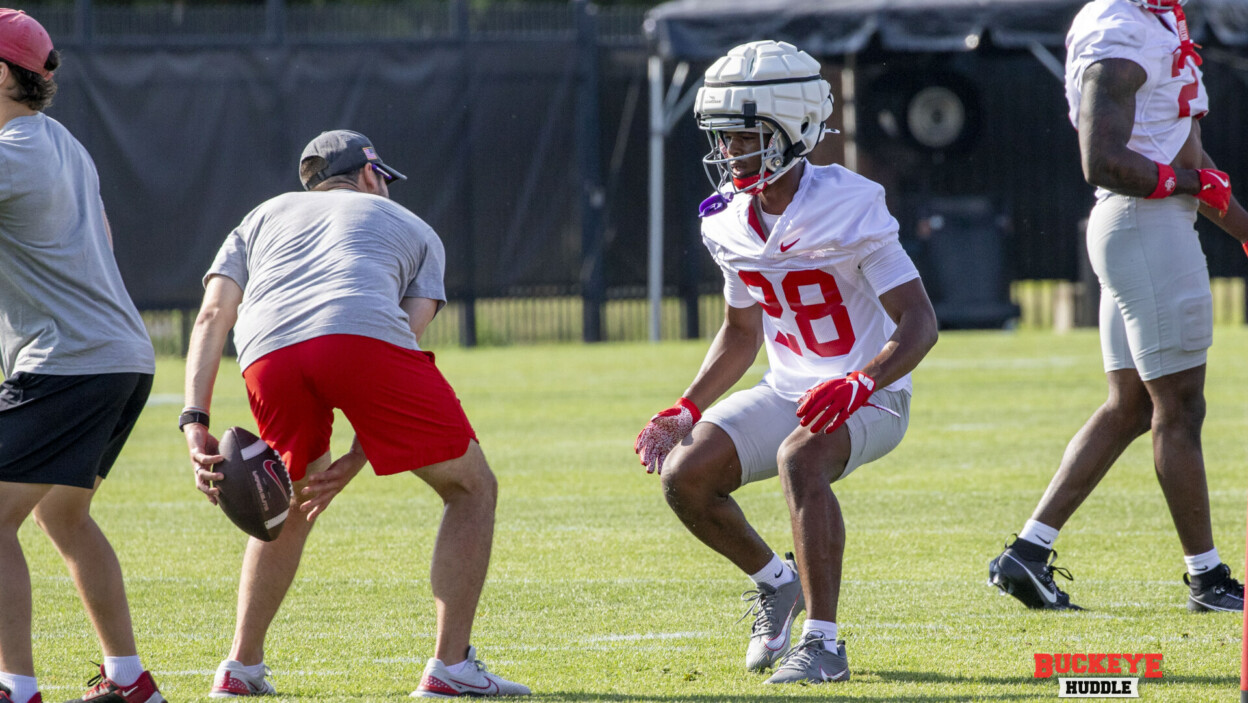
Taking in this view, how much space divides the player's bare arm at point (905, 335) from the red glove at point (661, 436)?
2.18 ft

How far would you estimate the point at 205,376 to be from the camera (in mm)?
4340

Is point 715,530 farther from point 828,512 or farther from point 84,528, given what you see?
point 84,528

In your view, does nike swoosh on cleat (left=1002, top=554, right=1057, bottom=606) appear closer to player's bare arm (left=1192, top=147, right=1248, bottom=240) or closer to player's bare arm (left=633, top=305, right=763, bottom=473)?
player's bare arm (left=633, top=305, right=763, bottom=473)

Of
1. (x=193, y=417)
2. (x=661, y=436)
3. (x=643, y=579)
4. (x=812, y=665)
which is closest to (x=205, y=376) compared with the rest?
(x=193, y=417)

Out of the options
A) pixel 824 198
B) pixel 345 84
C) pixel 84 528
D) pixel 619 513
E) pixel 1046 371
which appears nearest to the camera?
pixel 84 528

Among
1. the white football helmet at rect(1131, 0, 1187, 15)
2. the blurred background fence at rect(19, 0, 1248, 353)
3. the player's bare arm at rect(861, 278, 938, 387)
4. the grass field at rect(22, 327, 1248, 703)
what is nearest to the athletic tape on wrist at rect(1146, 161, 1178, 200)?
the white football helmet at rect(1131, 0, 1187, 15)

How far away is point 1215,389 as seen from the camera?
38.5 feet

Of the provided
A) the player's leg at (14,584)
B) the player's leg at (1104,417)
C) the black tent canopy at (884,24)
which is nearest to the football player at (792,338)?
the player's leg at (1104,417)

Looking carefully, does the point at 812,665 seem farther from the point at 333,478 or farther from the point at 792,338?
the point at 333,478

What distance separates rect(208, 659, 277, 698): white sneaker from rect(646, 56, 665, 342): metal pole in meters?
12.3

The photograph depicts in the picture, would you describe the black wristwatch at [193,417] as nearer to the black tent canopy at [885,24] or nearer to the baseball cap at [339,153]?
the baseball cap at [339,153]

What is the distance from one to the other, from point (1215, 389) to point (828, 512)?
26.4 ft

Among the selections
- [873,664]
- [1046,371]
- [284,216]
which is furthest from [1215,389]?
[284,216]

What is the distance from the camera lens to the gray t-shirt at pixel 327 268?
4.38 meters
